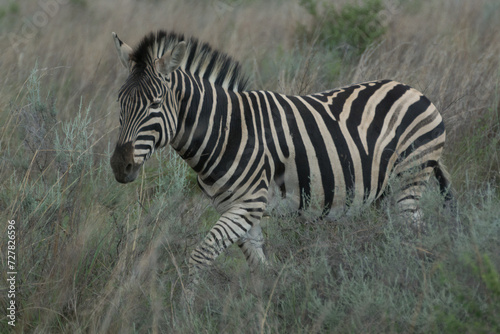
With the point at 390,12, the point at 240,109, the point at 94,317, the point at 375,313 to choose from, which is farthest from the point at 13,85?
the point at 390,12

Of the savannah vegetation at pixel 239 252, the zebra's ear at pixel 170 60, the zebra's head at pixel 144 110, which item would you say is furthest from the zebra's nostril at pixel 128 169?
the zebra's ear at pixel 170 60

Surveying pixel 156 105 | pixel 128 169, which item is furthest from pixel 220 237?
pixel 156 105

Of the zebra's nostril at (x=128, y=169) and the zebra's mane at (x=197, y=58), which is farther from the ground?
the zebra's mane at (x=197, y=58)

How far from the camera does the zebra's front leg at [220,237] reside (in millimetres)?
4117

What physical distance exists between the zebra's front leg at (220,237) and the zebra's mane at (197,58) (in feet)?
3.12

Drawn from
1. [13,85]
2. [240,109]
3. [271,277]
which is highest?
[240,109]

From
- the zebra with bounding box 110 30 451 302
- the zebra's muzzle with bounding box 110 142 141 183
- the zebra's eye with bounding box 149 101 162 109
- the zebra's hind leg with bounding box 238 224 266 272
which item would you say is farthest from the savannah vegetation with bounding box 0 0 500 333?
the zebra's eye with bounding box 149 101 162 109

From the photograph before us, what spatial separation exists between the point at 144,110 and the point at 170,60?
37 cm

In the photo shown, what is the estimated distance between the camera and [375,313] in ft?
10.6

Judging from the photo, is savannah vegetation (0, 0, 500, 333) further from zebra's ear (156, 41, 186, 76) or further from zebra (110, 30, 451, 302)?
zebra's ear (156, 41, 186, 76)

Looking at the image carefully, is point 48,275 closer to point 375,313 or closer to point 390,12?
point 375,313

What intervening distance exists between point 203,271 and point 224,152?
2.58 ft

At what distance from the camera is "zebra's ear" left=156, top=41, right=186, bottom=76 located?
4.06m

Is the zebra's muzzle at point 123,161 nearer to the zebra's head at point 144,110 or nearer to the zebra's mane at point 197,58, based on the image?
the zebra's head at point 144,110
